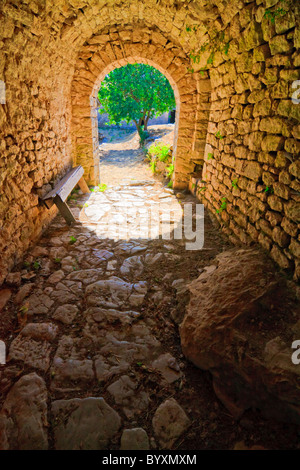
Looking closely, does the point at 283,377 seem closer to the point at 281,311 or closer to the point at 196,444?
the point at 281,311

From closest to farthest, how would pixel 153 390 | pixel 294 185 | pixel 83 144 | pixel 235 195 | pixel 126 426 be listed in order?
pixel 126 426, pixel 153 390, pixel 294 185, pixel 235 195, pixel 83 144

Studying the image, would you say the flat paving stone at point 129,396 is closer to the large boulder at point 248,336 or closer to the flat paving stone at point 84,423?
the flat paving stone at point 84,423

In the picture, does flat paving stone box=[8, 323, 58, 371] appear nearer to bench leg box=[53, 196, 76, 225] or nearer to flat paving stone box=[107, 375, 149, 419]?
flat paving stone box=[107, 375, 149, 419]

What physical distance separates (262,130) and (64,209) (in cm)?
308

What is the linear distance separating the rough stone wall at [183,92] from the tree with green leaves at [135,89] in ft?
25.5

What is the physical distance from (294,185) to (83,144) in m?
4.95

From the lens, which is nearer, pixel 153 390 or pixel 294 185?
pixel 153 390

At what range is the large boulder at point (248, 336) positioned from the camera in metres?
1.51

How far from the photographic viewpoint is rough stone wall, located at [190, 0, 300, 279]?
2076 millimetres

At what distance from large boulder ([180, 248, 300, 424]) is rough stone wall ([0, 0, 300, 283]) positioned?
38cm

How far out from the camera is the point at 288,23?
6.54 feet
